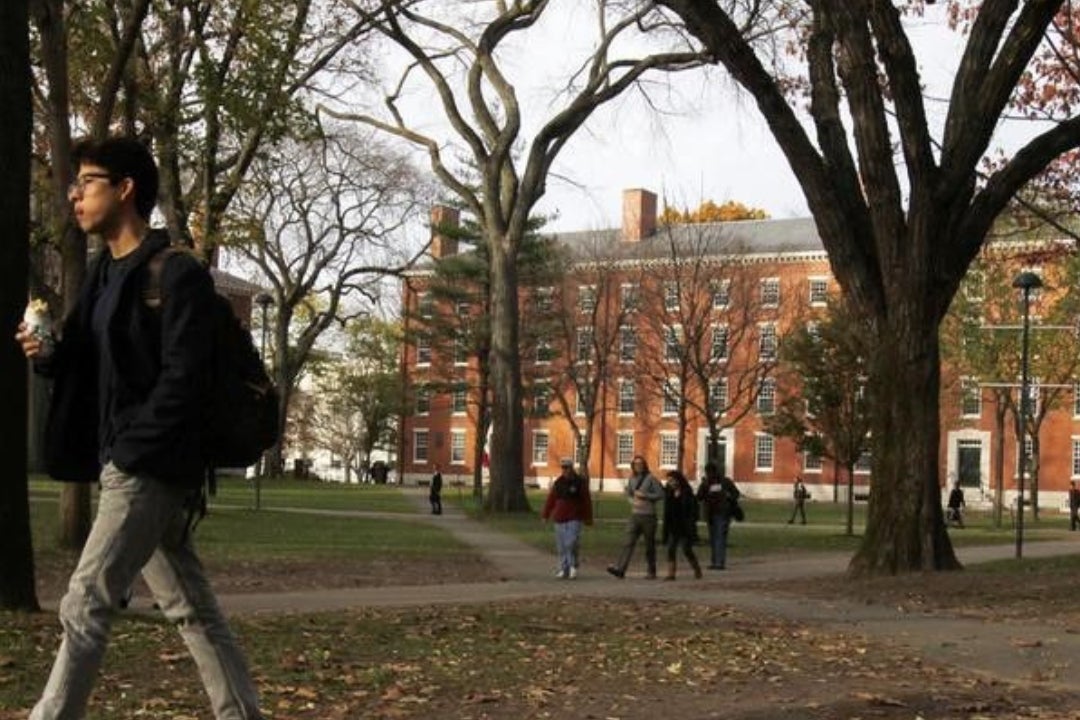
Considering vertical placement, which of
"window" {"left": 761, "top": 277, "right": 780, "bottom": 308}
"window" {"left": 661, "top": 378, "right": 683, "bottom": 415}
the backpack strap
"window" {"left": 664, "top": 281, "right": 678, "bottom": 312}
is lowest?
the backpack strap

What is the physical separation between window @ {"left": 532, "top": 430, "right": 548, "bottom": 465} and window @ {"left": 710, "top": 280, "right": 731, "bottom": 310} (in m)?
29.8

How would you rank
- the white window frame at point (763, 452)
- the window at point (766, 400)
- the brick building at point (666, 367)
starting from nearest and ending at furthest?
the brick building at point (666, 367), the window at point (766, 400), the white window frame at point (763, 452)

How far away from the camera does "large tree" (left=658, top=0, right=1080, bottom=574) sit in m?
17.1

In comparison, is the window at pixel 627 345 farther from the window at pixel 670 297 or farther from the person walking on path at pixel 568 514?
the person walking on path at pixel 568 514

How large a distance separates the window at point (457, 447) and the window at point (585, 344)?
908 inches

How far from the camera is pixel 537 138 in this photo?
36.0 meters

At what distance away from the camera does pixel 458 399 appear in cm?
7500

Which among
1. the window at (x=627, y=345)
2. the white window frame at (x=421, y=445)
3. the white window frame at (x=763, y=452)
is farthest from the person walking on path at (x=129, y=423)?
the white window frame at (x=421, y=445)

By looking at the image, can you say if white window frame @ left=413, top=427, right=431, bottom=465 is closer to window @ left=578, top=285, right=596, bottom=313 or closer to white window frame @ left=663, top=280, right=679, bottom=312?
window @ left=578, top=285, right=596, bottom=313

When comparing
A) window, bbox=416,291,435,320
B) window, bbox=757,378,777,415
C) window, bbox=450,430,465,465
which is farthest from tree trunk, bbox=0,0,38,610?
window, bbox=450,430,465,465

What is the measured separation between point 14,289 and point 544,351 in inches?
2301

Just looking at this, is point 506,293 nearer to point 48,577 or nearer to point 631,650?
point 48,577

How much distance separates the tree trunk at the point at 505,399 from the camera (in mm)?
37000

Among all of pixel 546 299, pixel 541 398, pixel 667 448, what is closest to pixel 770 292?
pixel 546 299
